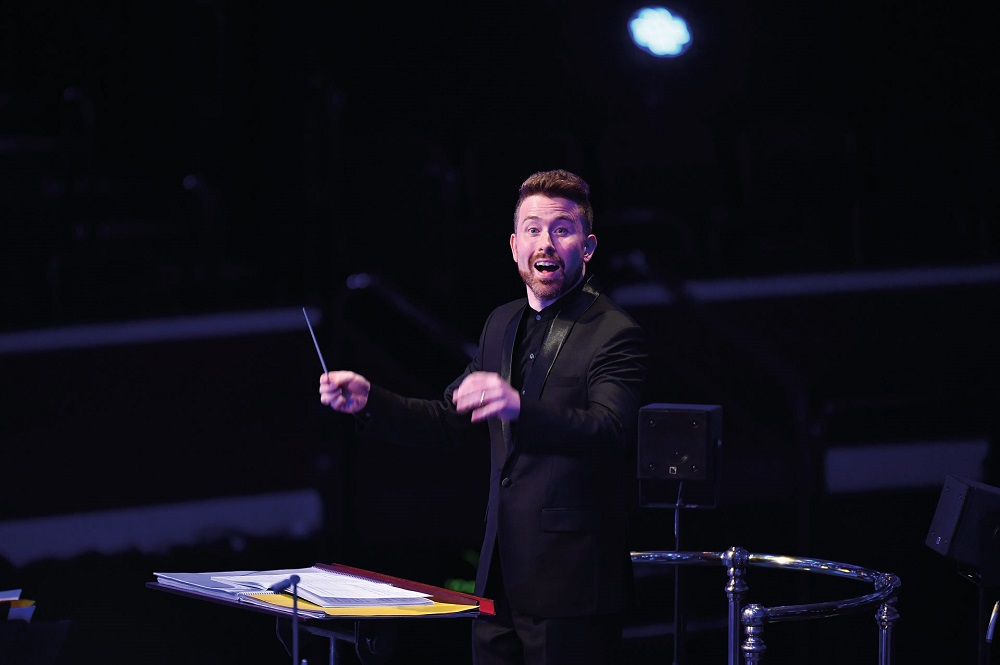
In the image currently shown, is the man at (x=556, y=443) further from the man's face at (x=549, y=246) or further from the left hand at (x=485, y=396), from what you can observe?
the left hand at (x=485, y=396)

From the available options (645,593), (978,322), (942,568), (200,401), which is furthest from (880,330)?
(200,401)

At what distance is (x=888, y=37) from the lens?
22.2 feet

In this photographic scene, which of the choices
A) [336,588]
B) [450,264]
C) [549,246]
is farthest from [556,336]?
[450,264]

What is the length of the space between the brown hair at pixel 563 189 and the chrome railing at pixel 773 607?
33.9 inches

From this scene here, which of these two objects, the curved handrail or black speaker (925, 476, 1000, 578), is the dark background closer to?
black speaker (925, 476, 1000, 578)

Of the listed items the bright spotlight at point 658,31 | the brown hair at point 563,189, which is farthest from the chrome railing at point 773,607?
the bright spotlight at point 658,31

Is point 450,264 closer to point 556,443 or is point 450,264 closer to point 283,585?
point 556,443

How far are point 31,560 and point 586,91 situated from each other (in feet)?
12.8

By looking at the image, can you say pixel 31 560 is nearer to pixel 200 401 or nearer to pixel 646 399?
pixel 200 401

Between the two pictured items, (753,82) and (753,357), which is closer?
(753,357)

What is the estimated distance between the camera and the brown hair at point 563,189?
2531mm

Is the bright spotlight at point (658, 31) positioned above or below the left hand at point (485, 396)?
above

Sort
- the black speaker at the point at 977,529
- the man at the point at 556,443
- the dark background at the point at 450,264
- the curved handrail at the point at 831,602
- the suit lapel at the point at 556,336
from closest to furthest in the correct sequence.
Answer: the man at the point at 556,443, the suit lapel at the point at 556,336, the curved handrail at the point at 831,602, the black speaker at the point at 977,529, the dark background at the point at 450,264

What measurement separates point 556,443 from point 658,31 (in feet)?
16.0
